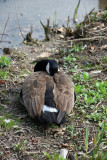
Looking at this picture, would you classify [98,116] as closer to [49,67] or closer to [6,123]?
[49,67]

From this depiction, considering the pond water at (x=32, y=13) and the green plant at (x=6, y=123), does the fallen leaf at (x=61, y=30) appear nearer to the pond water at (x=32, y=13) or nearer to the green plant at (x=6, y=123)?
the pond water at (x=32, y=13)

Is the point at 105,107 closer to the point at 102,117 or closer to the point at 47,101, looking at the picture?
the point at 102,117

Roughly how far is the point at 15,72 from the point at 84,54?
1938mm

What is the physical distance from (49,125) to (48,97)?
17.9 inches

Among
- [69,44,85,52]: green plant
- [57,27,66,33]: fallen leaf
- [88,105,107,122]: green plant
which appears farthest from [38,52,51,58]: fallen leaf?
[88,105,107,122]: green plant

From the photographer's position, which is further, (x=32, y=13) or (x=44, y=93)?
(x=32, y=13)

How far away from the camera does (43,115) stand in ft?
15.2

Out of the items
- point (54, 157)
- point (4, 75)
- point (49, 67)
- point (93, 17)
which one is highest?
point (93, 17)

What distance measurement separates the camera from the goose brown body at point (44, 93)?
472 centimetres

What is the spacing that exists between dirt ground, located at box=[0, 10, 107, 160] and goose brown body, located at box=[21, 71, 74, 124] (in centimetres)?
27

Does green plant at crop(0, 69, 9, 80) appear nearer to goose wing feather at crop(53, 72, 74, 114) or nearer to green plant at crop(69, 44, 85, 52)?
goose wing feather at crop(53, 72, 74, 114)

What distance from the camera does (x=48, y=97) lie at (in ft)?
15.9

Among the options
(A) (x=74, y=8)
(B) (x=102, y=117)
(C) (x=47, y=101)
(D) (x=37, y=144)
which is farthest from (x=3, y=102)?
(A) (x=74, y=8)

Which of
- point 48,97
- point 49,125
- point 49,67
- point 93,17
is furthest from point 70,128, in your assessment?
point 93,17
